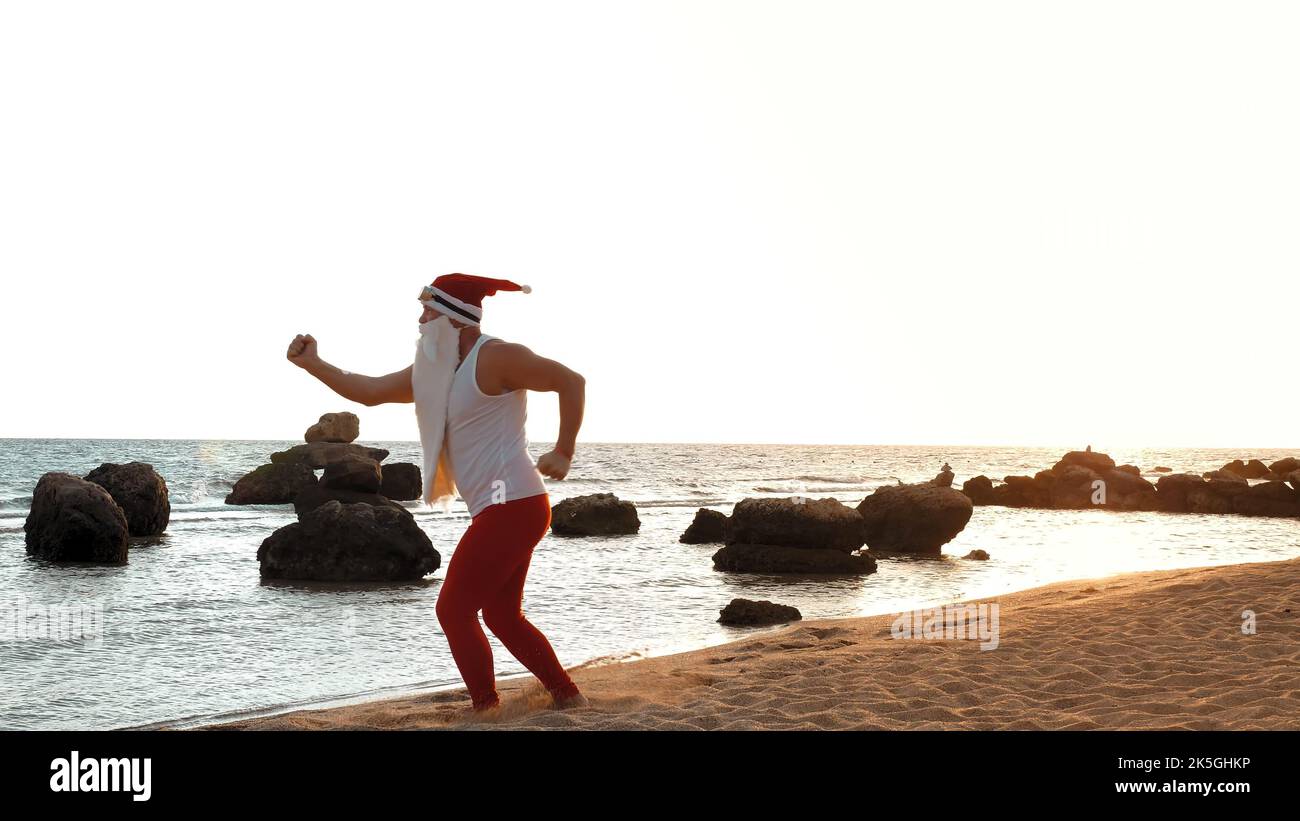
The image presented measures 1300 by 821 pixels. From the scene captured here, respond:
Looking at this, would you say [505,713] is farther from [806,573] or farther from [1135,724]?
[806,573]

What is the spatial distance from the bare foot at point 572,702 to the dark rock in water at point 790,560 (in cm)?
1162

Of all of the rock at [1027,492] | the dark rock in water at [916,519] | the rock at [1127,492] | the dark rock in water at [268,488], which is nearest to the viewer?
the dark rock in water at [916,519]

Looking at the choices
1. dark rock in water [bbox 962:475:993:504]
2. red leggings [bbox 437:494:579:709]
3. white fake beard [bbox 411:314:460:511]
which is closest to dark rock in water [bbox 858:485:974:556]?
red leggings [bbox 437:494:579:709]

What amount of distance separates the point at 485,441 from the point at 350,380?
770 mm

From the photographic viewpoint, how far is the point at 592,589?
1430 cm

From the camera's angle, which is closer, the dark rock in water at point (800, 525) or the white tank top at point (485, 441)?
the white tank top at point (485, 441)

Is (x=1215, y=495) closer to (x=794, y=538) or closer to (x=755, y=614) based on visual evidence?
(x=794, y=538)

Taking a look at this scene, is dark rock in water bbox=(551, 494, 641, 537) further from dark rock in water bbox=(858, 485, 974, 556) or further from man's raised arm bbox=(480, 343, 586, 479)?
man's raised arm bbox=(480, 343, 586, 479)

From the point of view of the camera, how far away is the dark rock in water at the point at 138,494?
884 inches

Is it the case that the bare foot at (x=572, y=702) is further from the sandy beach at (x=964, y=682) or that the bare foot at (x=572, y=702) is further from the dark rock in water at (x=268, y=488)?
the dark rock in water at (x=268, y=488)

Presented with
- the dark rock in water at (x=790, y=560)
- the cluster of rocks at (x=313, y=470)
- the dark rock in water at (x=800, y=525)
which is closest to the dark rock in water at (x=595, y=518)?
the dark rock in water at (x=800, y=525)

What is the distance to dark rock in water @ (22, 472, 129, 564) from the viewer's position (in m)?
16.7
